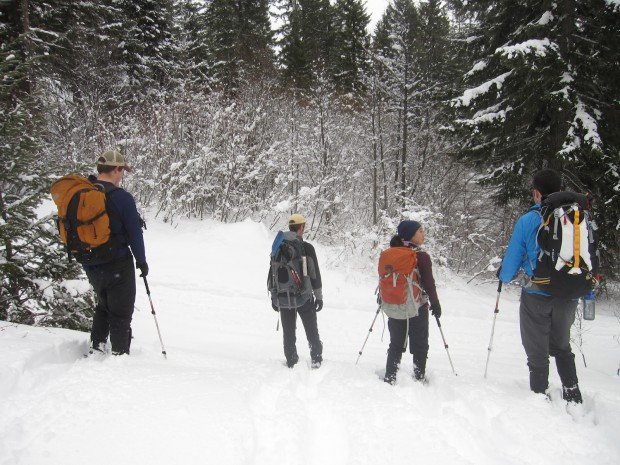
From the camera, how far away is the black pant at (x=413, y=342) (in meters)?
3.81

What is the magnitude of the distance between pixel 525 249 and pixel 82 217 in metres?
4.01

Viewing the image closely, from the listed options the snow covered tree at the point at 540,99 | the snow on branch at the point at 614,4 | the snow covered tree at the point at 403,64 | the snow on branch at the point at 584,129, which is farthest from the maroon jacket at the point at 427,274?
the snow covered tree at the point at 403,64

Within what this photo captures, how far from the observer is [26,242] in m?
4.57

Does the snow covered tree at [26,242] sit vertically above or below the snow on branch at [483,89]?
below

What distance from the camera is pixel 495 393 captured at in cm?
344

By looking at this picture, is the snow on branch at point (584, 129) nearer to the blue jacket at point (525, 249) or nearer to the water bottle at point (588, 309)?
the water bottle at point (588, 309)

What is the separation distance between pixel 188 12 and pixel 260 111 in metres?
13.4

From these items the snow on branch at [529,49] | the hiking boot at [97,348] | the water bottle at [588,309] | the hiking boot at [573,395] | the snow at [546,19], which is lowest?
the hiking boot at [573,395]

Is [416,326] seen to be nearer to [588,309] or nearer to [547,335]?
[547,335]

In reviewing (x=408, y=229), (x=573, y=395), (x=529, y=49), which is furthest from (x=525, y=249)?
(x=529, y=49)

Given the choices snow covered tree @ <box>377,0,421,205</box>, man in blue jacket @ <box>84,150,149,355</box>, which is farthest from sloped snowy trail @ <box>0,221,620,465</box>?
snow covered tree @ <box>377,0,421,205</box>

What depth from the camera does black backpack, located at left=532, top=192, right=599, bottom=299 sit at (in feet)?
10.7

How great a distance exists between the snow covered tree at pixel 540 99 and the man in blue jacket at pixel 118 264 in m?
7.52

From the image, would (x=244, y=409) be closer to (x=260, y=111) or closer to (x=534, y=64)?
(x=534, y=64)
